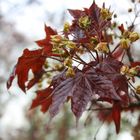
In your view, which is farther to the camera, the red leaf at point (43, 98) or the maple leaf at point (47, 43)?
the red leaf at point (43, 98)

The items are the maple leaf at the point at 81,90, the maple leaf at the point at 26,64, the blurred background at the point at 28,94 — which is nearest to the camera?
the maple leaf at the point at 81,90

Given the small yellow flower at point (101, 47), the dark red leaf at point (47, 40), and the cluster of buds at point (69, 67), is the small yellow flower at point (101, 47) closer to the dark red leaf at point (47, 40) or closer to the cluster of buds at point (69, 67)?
the cluster of buds at point (69, 67)

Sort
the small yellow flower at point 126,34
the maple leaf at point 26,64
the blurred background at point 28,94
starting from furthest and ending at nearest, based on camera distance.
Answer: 1. the blurred background at point 28,94
2. the maple leaf at point 26,64
3. the small yellow flower at point 126,34

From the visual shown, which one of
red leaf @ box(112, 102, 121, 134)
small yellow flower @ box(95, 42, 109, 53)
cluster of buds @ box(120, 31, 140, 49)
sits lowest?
red leaf @ box(112, 102, 121, 134)

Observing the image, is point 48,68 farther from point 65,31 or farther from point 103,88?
point 103,88

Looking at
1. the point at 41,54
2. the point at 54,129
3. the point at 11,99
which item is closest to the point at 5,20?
the point at 11,99

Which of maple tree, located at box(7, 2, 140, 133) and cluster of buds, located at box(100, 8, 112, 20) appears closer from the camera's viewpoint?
maple tree, located at box(7, 2, 140, 133)

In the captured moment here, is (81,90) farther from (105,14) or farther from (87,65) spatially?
(105,14)

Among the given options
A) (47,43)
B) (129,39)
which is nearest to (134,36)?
(129,39)

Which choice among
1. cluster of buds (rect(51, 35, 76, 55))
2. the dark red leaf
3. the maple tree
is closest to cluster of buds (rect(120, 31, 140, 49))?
the maple tree

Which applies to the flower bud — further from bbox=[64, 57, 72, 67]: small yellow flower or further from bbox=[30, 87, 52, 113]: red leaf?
bbox=[30, 87, 52, 113]: red leaf

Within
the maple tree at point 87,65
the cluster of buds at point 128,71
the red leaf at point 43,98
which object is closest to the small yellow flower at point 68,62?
the maple tree at point 87,65
